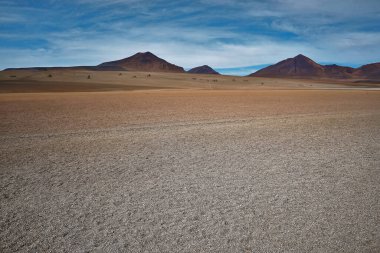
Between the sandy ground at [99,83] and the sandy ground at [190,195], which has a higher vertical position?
the sandy ground at [99,83]

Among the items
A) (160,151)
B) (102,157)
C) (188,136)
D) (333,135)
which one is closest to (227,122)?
(188,136)

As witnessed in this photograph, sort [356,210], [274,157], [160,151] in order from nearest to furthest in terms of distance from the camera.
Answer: [356,210]
[274,157]
[160,151]

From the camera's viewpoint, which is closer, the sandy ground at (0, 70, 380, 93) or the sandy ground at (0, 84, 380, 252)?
the sandy ground at (0, 84, 380, 252)

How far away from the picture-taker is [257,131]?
1190 cm

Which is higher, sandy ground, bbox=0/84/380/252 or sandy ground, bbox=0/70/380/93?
sandy ground, bbox=0/70/380/93

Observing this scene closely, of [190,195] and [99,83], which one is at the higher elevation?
[99,83]

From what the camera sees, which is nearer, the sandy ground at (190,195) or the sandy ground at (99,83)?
the sandy ground at (190,195)

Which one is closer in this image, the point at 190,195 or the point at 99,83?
the point at 190,195

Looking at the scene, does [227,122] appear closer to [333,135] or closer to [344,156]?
[333,135]

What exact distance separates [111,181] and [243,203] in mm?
2849

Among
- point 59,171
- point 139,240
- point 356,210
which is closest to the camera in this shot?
point 139,240

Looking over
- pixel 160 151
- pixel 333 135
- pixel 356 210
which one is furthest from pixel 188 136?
pixel 356 210

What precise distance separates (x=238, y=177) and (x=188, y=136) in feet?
15.8

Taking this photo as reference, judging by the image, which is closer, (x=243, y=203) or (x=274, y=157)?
(x=243, y=203)
